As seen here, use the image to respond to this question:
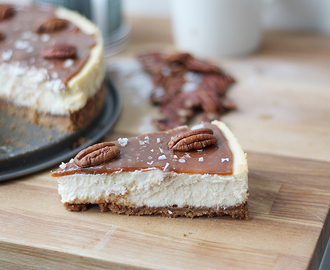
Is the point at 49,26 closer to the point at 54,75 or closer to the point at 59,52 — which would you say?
the point at 59,52

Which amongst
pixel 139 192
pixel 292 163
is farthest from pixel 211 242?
pixel 292 163

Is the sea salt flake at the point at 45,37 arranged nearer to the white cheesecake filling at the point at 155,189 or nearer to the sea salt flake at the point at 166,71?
the sea salt flake at the point at 166,71

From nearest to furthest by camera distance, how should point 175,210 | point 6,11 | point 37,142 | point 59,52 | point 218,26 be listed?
1. point 175,210
2. point 37,142
3. point 59,52
4. point 6,11
5. point 218,26

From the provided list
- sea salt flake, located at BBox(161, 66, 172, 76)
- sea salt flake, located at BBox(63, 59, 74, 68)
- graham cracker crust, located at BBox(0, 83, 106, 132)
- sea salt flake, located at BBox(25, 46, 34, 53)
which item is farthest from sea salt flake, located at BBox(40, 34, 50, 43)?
sea salt flake, located at BBox(161, 66, 172, 76)

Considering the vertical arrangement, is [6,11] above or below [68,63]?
above

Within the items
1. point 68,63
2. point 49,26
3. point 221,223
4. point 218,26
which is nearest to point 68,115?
point 68,63

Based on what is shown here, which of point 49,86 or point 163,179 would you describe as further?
point 49,86

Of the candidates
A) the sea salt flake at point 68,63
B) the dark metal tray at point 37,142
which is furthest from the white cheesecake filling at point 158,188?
the sea salt flake at point 68,63
